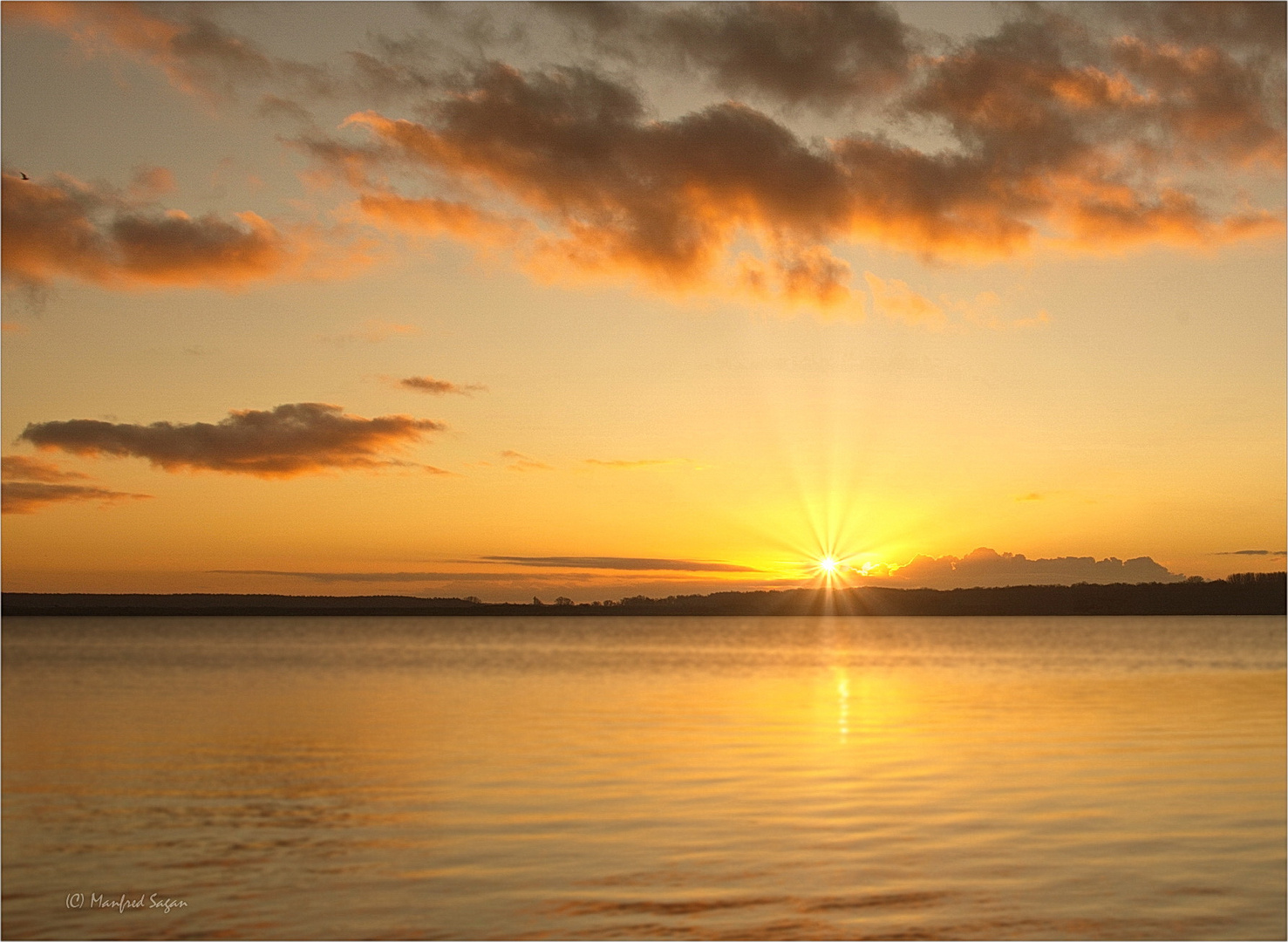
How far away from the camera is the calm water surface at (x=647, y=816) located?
16656 millimetres

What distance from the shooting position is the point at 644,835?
21422mm

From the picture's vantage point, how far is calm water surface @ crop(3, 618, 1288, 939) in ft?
54.6

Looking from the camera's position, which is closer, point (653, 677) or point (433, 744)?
point (433, 744)

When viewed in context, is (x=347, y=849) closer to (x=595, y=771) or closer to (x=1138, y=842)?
(x=595, y=771)

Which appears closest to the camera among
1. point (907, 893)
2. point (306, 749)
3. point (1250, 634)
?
point (907, 893)

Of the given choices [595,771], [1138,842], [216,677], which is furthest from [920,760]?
[216,677]

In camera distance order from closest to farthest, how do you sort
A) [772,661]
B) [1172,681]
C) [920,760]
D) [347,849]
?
1. [347,849]
2. [920,760]
3. [1172,681]
4. [772,661]

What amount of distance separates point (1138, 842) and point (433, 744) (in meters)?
20.4
